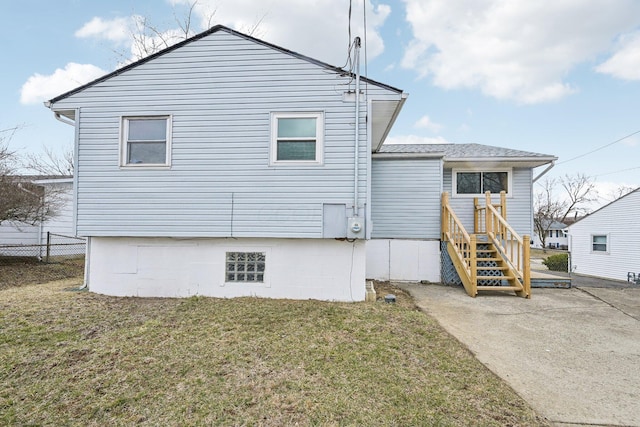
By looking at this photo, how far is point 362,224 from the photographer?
5691 mm

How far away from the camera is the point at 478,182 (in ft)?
30.2

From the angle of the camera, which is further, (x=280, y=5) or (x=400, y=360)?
(x=280, y=5)

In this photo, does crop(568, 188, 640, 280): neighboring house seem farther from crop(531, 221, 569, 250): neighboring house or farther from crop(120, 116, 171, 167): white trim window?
crop(531, 221, 569, 250): neighboring house

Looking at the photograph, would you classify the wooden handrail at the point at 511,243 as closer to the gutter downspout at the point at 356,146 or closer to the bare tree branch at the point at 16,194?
the gutter downspout at the point at 356,146

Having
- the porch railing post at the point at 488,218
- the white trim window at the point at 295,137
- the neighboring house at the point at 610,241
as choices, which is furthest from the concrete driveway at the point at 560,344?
the neighboring house at the point at 610,241

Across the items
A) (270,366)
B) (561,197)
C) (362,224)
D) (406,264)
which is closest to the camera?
(270,366)

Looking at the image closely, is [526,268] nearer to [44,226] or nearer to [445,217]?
[445,217]

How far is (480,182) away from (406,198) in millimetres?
2453

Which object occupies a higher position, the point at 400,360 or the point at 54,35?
the point at 54,35

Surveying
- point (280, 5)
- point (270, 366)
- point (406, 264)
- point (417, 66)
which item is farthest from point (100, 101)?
point (417, 66)

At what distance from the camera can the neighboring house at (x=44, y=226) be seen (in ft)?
37.7

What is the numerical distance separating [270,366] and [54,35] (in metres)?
13.4

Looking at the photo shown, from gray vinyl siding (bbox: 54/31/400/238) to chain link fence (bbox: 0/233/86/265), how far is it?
645cm

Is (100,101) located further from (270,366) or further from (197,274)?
(270,366)
